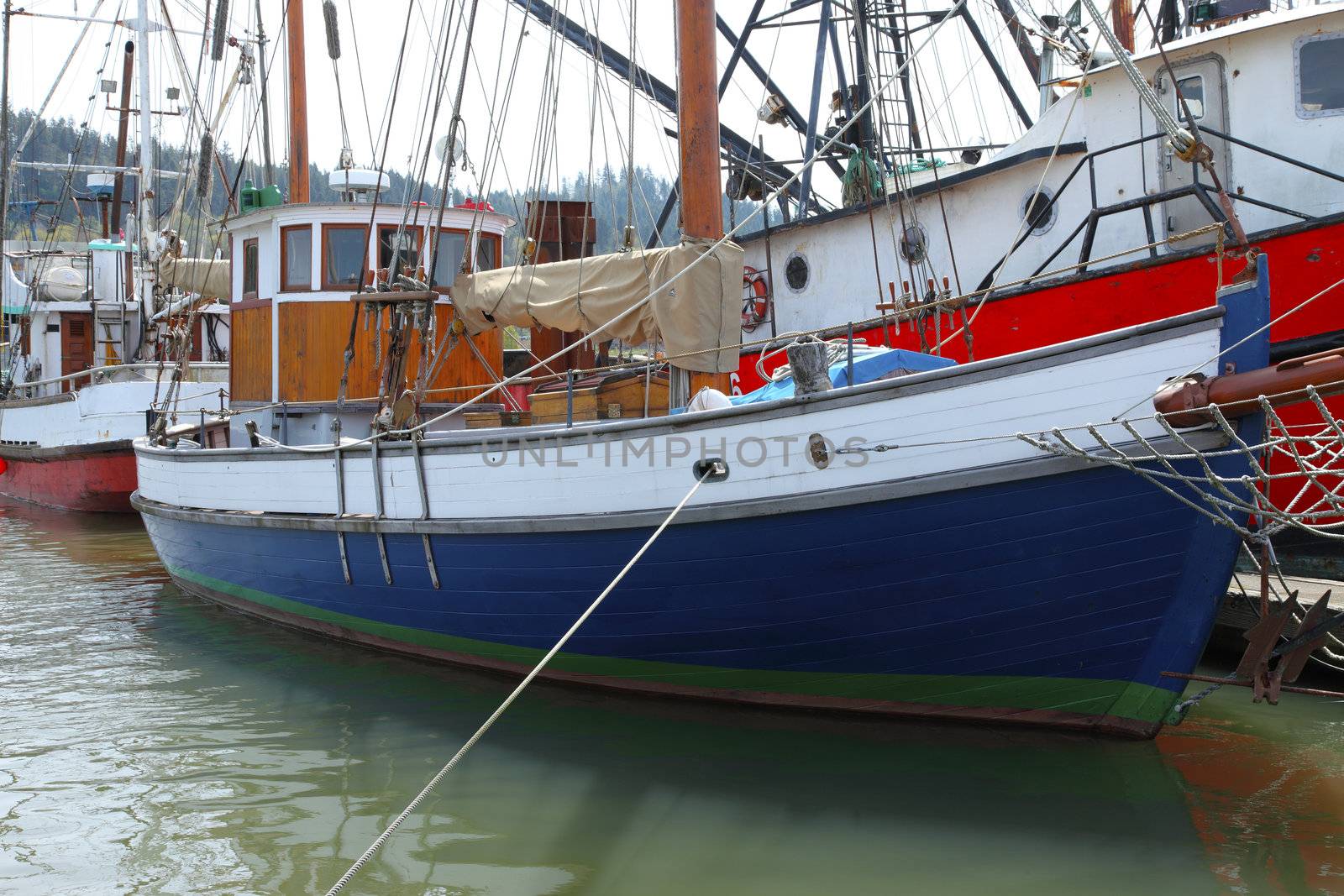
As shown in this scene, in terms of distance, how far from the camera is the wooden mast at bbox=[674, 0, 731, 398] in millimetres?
7137

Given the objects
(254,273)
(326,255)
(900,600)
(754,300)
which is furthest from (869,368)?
(754,300)

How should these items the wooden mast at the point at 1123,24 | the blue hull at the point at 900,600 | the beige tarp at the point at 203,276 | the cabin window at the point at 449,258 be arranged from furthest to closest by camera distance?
the beige tarp at the point at 203,276 < the wooden mast at the point at 1123,24 < the cabin window at the point at 449,258 < the blue hull at the point at 900,600

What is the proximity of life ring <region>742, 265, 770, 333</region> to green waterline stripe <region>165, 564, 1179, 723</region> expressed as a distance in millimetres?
6801

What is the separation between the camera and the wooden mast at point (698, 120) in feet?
23.4

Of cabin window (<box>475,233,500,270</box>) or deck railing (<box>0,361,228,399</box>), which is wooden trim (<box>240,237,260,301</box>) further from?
deck railing (<box>0,361,228,399</box>)

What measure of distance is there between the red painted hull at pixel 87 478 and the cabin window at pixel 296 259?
854cm

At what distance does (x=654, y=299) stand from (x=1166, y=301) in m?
4.14

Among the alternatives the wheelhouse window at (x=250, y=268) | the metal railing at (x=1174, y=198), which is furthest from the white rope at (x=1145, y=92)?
the wheelhouse window at (x=250, y=268)

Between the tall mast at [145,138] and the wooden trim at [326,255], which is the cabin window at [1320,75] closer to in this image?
the wooden trim at [326,255]

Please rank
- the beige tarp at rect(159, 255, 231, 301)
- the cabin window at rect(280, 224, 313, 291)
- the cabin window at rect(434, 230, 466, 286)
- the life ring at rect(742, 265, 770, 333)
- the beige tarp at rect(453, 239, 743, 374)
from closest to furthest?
the beige tarp at rect(453, 239, 743, 374) → the cabin window at rect(280, 224, 313, 291) → the cabin window at rect(434, 230, 466, 286) → the beige tarp at rect(159, 255, 231, 301) → the life ring at rect(742, 265, 770, 333)

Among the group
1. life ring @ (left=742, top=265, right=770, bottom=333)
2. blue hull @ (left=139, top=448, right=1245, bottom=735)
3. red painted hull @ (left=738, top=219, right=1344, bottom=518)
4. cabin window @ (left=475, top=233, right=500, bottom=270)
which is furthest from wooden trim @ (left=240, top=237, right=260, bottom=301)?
red painted hull @ (left=738, top=219, right=1344, bottom=518)

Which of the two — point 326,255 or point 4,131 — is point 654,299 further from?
point 4,131

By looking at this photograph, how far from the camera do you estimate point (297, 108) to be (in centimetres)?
1273

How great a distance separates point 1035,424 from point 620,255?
10.3ft
